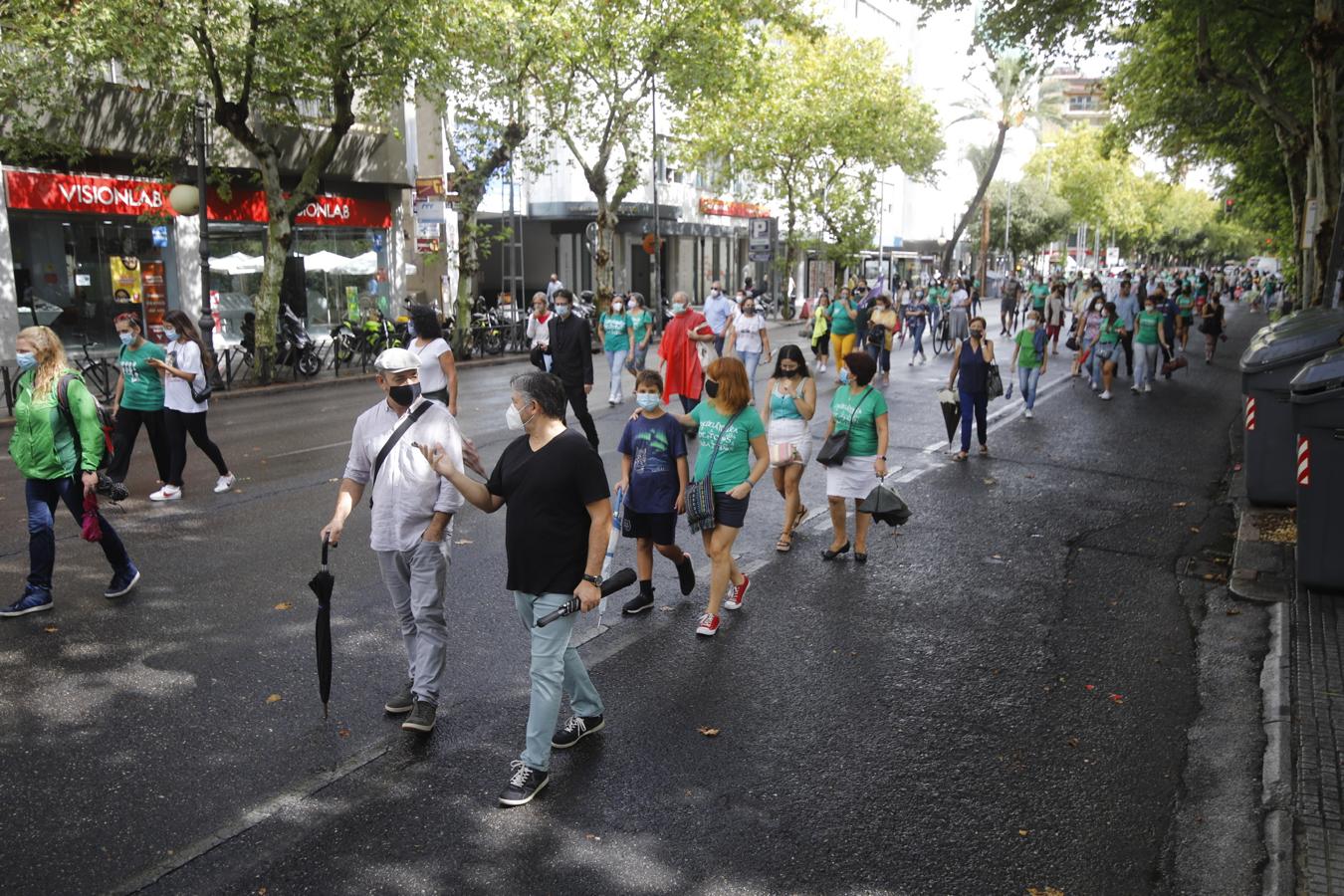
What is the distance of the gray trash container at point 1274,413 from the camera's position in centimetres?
958

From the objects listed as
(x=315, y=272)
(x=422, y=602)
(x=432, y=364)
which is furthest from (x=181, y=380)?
(x=315, y=272)

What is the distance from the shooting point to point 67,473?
6.72 m

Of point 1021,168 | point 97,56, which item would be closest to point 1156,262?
point 1021,168

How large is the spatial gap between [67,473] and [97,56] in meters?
12.3

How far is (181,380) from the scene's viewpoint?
32.3 ft

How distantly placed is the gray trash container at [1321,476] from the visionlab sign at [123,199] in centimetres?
1896

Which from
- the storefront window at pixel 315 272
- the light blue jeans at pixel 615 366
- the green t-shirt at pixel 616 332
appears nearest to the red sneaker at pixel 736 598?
the green t-shirt at pixel 616 332

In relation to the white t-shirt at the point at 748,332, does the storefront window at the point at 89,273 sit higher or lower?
higher

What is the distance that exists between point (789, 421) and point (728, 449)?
1746mm

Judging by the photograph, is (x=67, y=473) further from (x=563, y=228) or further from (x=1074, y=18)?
(x=563, y=228)

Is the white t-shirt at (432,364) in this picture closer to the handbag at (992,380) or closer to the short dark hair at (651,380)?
the short dark hair at (651,380)

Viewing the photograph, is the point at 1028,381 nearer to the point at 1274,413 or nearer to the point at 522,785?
the point at 1274,413

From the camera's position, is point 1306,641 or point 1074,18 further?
point 1074,18

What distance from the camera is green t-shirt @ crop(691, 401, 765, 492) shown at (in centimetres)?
670
